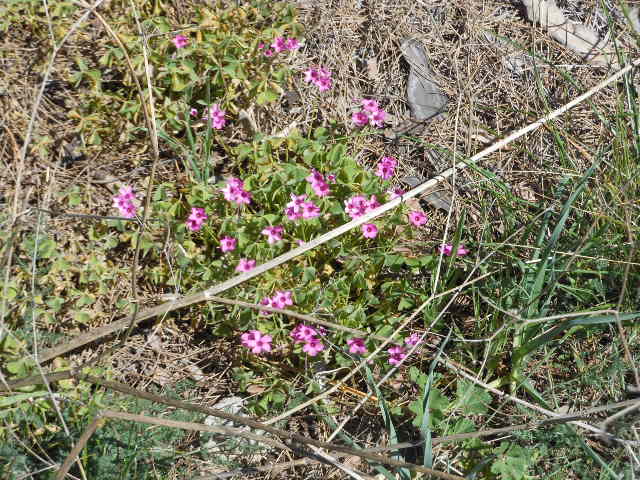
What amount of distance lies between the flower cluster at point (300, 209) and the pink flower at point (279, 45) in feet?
2.61

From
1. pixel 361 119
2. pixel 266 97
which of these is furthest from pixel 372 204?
pixel 266 97

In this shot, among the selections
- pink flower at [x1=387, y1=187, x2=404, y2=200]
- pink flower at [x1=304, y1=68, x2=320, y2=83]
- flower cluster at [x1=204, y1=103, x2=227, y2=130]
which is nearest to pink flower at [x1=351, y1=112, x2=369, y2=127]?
pink flower at [x1=304, y1=68, x2=320, y2=83]

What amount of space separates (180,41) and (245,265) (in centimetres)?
117

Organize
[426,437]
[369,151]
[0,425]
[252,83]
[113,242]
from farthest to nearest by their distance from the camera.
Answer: [369,151] < [252,83] < [113,242] < [0,425] < [426,437]

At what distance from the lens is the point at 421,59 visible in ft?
11.4

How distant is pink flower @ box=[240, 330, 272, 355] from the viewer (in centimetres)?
262

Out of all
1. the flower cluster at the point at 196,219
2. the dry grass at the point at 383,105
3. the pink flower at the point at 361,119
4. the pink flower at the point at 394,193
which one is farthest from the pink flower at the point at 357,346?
the pink flower at the point at 361,119

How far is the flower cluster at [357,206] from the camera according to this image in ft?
9.22

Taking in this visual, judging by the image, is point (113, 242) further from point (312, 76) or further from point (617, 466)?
point (617, 466)

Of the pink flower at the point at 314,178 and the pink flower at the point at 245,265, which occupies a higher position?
the pink flower at the point at 314,178

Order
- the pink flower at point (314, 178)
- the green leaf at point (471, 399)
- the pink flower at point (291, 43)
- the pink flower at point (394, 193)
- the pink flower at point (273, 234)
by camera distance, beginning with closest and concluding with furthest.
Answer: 1. the green leaf at point (471, 399)
2. the pink flower at point (273, 234)
3. the pink flower at point (314, 178)
4. the pink flower at point (394, 193)
5. the pink flower at point (291, 43)

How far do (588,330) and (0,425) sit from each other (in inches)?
96.4

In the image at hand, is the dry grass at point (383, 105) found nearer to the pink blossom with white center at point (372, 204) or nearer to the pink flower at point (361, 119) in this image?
the pink flower at point (361, 119)

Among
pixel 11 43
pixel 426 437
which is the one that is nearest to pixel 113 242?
pixel 11 43
